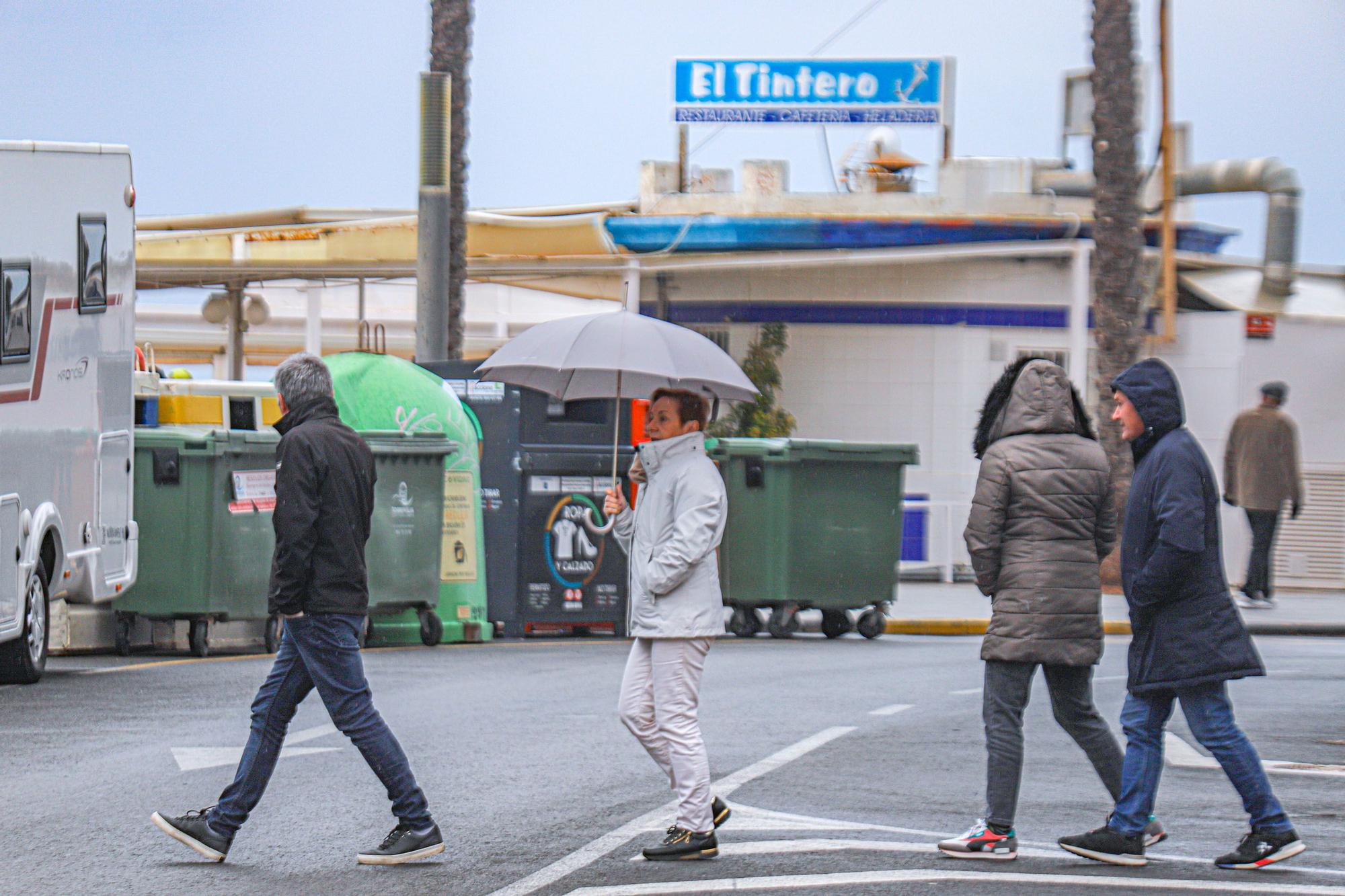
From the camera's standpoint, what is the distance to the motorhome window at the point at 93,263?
10.9 metres

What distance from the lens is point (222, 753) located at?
8.35 metres

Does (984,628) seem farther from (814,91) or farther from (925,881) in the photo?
(925,881)

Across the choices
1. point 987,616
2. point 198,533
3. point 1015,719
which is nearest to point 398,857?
point 1015,719

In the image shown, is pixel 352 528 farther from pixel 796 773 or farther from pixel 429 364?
pixel 429 364

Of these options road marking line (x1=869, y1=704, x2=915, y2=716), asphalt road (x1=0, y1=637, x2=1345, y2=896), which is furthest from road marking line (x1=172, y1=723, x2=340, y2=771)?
road marking line (x1=869, y1=704, x2=915, y2=716)

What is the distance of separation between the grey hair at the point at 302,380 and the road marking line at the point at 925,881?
1.92m

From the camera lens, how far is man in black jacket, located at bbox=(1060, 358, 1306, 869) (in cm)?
603

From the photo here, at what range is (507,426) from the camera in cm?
1407

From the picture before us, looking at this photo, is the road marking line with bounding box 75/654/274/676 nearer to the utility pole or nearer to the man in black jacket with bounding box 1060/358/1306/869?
the man in black jacket with bounding box 1060/358/1306/869

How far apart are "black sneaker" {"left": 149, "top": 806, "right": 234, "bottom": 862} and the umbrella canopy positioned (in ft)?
7.27

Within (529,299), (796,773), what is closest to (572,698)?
(796,773)

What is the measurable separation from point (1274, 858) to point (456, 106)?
45.1 ft

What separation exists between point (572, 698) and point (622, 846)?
4.07 meters

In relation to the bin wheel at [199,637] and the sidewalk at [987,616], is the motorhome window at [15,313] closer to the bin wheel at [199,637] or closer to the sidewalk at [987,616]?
the bin wheel at [199,637]
